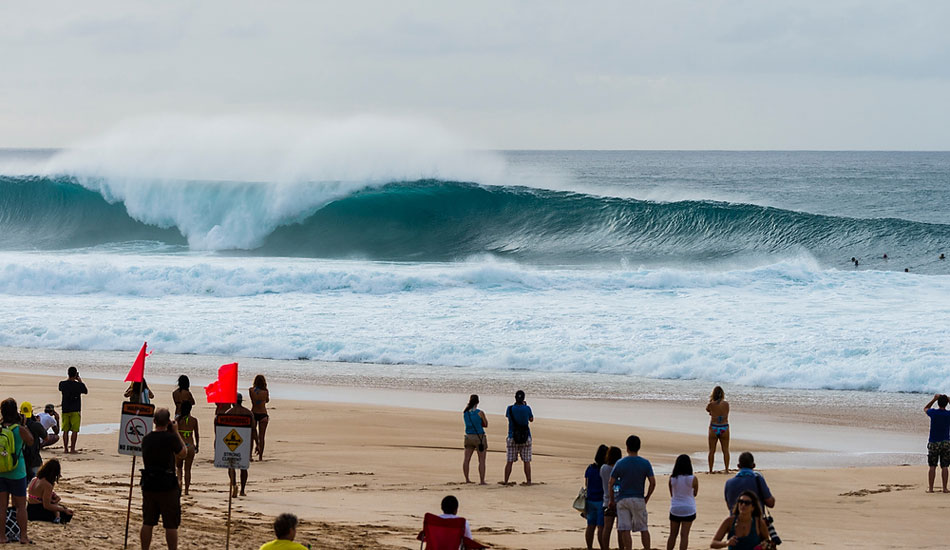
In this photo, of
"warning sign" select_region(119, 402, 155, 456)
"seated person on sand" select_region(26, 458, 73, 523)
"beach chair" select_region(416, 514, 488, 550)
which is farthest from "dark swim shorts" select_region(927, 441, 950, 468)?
"seated person on sand" select_region(26, 458, 73, 523)

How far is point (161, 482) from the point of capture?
673cm

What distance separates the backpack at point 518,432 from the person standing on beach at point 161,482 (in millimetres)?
4069

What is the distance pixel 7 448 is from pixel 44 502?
29.6 inches

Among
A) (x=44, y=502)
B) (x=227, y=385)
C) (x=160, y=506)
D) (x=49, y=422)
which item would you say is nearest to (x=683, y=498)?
(x=227, y=385)

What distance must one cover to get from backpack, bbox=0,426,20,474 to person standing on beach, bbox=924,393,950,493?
8082mm

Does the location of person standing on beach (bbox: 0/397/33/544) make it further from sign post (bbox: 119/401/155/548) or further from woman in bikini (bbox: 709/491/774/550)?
woman in bikini (bbox: 709/491/774/550)

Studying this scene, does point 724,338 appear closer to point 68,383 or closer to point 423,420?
point 423,420

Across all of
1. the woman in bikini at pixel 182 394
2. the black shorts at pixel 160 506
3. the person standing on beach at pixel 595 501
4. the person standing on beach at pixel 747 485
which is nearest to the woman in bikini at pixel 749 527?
the person standing on beach at pixel 747 485

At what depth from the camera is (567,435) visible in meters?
12.4

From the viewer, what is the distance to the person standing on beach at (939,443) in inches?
394

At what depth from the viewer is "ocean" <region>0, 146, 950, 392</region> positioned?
17938 millimetres

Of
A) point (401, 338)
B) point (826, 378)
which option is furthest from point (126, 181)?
point (826, 378)

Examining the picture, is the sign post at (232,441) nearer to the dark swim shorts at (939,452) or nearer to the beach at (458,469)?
the beach at (458,469)

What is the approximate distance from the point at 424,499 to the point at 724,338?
10342 mm
